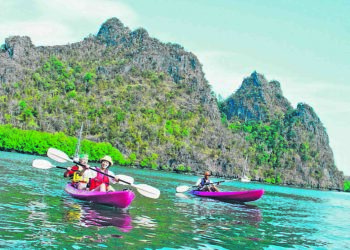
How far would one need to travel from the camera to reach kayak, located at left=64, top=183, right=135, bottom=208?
691 inches

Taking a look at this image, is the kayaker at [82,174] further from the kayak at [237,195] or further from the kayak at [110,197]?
the kayak at [237,195]

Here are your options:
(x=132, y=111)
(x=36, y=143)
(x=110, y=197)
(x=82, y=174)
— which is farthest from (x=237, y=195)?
(x=132, y=111)

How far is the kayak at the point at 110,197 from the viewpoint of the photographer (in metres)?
17.5

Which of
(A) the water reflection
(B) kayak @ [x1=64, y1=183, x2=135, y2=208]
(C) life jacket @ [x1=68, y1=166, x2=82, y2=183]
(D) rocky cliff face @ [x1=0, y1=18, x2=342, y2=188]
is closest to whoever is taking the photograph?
(A) the water reflection

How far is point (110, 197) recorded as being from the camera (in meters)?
17.8

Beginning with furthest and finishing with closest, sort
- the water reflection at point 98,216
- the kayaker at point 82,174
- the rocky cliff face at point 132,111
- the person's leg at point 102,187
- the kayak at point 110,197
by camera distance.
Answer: the rocky cliff face at point 132,111 → the kayaker at point 82,174 → the person's leg at point 102,187 → the kayak at point 110,197 → the water reflection at point 98,216

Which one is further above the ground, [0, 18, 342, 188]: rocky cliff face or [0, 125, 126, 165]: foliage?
[0, 18, 342, 188]: rocky cliff face

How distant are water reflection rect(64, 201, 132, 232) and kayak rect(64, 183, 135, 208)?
266 millimetres

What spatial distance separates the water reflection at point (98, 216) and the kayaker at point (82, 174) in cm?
136

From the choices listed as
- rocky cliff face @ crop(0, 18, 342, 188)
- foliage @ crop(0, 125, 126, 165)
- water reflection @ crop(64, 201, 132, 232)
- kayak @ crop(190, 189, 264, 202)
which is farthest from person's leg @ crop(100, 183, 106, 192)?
rocky cliff face @ crop(0, 18, 342, 188)

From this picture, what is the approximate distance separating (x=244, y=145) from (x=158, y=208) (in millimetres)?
158634

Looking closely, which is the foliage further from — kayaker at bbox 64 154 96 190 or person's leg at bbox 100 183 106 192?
person's leg at bbox 100 183 106 192

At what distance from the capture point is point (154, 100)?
17125 cm

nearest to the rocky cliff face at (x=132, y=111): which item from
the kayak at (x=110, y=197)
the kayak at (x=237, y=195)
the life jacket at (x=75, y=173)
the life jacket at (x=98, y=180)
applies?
the kayak at (x=237, y=195)
